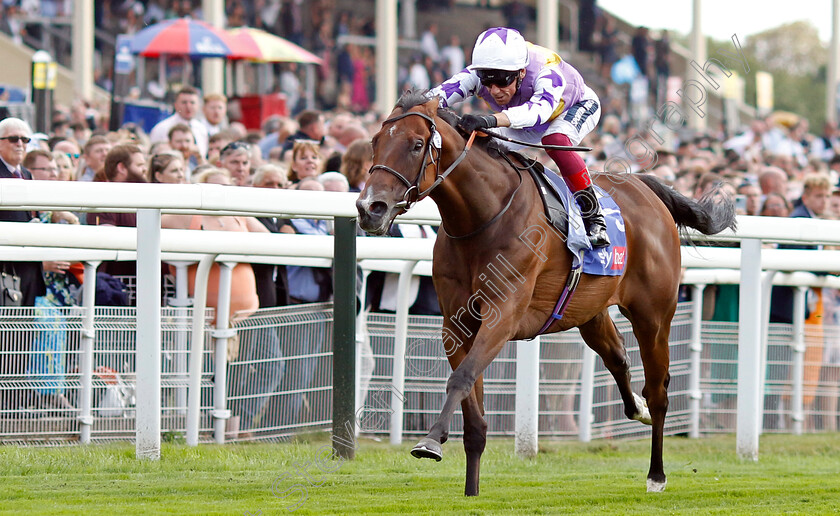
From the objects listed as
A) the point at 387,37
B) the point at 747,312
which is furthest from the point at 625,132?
the point at 747,312

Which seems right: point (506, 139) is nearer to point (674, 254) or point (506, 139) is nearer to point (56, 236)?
point (674, 254)

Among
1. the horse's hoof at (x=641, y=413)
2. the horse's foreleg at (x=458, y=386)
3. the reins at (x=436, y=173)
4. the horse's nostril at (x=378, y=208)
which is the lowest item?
the horse's hoof at (x=641, y=413)

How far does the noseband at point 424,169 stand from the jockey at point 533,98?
250mm

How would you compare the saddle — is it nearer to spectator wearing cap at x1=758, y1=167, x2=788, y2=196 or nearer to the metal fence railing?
the metal fence railing

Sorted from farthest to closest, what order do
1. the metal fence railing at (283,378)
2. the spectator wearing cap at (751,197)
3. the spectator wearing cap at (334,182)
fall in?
the spectator wearing cap at (751,197), the spectator wearing cap at (334,182), the metal fence railing at (283,378)

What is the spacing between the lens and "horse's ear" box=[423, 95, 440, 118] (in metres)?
4.46

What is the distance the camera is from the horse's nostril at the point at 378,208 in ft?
13.5

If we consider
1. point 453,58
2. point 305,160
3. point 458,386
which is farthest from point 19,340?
point 453,58

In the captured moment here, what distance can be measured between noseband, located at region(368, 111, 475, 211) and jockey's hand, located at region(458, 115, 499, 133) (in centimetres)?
14

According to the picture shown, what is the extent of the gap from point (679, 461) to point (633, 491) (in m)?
1.26

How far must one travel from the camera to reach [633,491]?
16.3 feet

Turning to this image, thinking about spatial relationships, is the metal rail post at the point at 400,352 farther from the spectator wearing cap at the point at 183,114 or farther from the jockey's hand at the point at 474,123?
the spectator wearing cap at the point at 183,114

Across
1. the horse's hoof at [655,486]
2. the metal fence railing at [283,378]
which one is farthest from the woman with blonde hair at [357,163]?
the horse's hoof at [655,486]

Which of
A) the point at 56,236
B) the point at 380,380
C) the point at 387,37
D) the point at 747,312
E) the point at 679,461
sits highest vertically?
the point at 387,37
